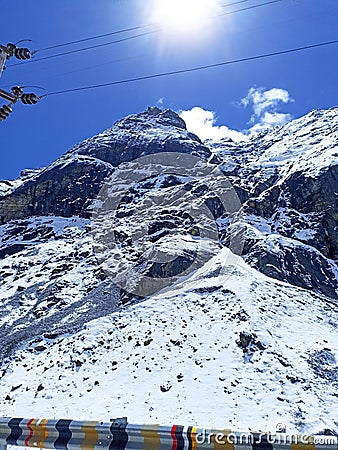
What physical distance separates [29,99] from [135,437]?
11.2 metres

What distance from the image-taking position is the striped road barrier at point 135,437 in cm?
329

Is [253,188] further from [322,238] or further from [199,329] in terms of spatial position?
[199,329]

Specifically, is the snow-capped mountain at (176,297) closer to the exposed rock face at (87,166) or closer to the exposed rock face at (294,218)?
the exposed rock face at (294,218)

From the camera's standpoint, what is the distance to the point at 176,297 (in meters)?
23.6

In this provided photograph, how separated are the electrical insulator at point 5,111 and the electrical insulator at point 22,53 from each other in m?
2.12

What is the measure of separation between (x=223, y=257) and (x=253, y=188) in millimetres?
27526

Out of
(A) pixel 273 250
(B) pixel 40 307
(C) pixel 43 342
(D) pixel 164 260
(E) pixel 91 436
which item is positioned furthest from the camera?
(A) pixel 273 250

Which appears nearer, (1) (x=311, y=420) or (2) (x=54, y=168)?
(1) (x=311, y=420)

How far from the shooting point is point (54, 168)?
7944 cm

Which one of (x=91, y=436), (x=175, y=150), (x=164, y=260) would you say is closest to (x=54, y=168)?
(x=175, y=150)

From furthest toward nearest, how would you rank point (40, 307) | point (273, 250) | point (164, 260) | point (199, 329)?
point (273, 250)
point (164, 260)
point (40, 307)
point (199, 329)
